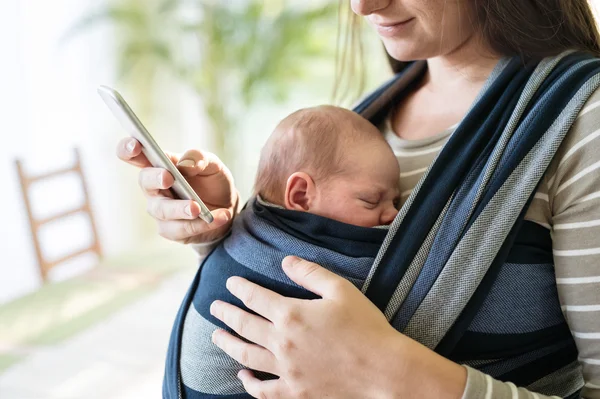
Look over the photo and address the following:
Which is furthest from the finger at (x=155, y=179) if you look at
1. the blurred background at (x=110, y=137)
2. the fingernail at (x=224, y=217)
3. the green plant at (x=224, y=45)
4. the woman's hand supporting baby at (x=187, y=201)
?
the green plant at (x=224, y=45)

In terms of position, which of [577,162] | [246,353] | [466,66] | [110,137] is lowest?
[110,137]

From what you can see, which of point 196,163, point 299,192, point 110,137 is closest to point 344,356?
point 299,192

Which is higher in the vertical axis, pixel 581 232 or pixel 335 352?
pixel 581 232

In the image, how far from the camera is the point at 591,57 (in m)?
0.97

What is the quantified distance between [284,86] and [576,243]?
285 cm

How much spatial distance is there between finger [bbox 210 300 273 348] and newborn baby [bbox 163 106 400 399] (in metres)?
0.03

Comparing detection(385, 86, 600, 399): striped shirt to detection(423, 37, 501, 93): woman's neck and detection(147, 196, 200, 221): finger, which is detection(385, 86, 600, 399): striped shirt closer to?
detection(423, 37, 501, 93): woman's neck

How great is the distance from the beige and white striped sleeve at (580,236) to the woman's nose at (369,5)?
376 millimetres

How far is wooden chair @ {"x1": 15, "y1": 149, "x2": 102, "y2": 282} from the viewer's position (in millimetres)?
2754

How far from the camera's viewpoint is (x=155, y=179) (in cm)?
99

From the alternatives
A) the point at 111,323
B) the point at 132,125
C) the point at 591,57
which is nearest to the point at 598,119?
the point at 591,57

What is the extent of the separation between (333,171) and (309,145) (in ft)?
0.21

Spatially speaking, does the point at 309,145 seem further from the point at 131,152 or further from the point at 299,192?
the point at 131,152

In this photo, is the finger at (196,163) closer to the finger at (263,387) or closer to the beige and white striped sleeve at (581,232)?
the finger at (263,387)
